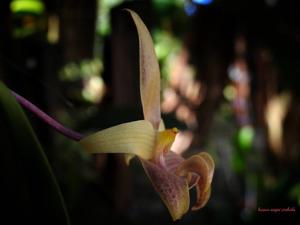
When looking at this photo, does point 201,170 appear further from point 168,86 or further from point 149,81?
point 168,86

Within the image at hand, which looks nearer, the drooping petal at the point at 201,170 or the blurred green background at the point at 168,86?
the drooping petal at the point at 201,170

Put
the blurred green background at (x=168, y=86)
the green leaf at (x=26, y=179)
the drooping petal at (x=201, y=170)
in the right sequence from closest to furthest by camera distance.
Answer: the green leaf at (x=26, y=179) → the drooping petal at (x=201, y=170) → the blurred green background at (x=168, y=86)

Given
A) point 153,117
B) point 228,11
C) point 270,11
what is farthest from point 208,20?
point 153,117

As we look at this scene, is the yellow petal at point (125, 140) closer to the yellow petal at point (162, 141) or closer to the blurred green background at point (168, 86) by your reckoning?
the yellow petal at point (162, 141)

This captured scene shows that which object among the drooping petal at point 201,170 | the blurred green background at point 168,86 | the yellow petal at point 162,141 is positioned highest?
the yellow petal at point 162,141

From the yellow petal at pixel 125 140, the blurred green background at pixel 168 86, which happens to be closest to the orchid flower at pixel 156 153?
the yellow petal at pixel 125 140

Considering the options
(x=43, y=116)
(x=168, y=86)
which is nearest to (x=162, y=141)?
(x=43, y=116)

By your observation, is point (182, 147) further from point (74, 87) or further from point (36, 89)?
point (36, 89)
